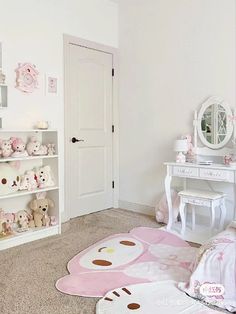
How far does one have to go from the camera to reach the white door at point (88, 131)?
420 cm

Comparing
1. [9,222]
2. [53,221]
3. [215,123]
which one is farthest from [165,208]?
[9,222]

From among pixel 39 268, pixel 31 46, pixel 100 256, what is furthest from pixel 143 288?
pixel 31 46

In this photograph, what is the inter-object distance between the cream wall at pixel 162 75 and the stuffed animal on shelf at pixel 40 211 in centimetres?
138

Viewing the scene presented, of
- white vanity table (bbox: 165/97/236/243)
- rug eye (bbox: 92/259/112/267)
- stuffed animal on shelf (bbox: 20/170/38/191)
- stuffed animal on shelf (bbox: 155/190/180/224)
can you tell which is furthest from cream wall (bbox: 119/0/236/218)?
rug eye (bbox: 92/259/112/267)

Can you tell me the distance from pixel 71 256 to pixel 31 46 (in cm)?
223

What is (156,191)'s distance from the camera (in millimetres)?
4395

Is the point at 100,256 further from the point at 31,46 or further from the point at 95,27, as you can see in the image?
the point at 95,27

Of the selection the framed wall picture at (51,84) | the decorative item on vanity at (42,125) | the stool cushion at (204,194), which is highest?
the framed wall picture at (51,84)

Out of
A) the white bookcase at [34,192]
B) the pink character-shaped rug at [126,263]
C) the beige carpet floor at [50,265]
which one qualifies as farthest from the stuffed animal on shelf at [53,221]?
the pink character-shaped rug at [126,263]

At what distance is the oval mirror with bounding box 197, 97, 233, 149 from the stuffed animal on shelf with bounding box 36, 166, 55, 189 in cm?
171

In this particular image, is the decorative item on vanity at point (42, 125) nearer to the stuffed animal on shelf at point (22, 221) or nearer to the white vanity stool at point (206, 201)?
the stuffed animal on shelf at point (22, 221)

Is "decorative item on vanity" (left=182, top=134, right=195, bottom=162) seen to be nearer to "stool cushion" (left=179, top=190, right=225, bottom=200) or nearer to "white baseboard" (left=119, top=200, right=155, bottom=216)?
"stool cushion" (left=179, top=190, right=225, bottom=200)

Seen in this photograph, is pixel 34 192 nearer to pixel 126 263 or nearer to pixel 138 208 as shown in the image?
pixel 126 263

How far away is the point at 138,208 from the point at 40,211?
1.45 metres
